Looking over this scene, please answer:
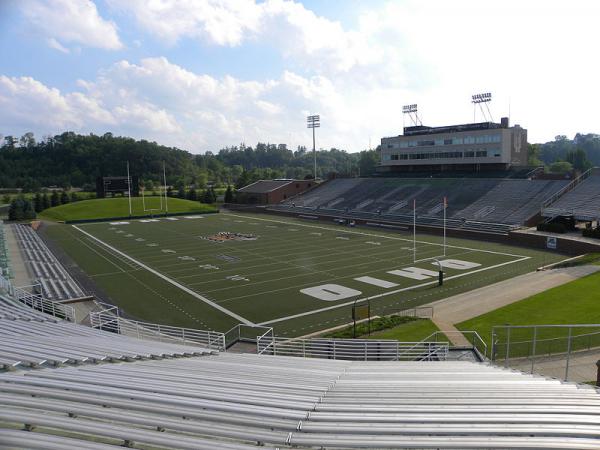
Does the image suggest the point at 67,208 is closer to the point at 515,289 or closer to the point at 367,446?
the point at 515,289

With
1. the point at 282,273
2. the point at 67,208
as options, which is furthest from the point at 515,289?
the point at 67,208

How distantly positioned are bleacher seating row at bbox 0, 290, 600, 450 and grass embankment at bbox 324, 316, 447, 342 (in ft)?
29.7

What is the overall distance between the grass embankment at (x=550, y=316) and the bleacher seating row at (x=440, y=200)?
22.0 meters

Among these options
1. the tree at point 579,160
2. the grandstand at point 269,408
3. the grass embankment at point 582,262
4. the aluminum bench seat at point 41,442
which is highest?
the tree at point 579,160

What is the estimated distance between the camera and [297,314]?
21.6 metres

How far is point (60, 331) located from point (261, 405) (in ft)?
31.6

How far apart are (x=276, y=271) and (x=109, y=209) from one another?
47.6 meters

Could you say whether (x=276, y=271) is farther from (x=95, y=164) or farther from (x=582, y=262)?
(x=95, y=164)

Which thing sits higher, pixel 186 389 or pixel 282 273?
pixel 186 389

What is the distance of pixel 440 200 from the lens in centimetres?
5550

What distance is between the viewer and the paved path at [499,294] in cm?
2004

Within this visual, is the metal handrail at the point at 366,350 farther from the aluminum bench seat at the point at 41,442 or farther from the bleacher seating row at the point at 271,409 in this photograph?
the aluminum bench seat at the point at 41,442

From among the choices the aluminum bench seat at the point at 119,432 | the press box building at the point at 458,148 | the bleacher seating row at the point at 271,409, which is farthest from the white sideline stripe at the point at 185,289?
the press box building at the point at 458,148

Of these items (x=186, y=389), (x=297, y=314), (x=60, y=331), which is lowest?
(x=297, y=314)
